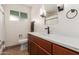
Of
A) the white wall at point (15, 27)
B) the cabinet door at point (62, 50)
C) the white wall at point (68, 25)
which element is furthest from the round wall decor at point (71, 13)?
the white wall at point (15, 27)

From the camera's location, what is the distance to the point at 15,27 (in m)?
2.88

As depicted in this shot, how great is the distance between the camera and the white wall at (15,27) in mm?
2773

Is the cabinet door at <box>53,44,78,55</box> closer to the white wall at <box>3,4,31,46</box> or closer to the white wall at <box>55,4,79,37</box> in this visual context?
the white wall at <box>55,4,79,37</box>

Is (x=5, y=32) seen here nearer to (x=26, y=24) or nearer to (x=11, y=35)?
(x=11, y=35)

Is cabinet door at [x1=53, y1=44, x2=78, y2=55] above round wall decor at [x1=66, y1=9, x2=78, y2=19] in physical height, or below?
below

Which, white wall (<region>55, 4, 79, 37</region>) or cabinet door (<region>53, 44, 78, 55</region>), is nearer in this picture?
cabinet door (<region>53, 44, 78, 55</region>)

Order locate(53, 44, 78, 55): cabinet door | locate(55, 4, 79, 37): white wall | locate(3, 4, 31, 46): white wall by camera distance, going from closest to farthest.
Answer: locate(53, 44, 78, 55): cabinet door
locate(55, 4, 79, 37): white wall
locate(3, 4, 31, 46): white wall

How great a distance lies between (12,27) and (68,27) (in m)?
1.96

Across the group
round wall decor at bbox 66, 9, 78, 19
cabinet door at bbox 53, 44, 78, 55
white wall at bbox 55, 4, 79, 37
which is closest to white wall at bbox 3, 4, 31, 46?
white wall at bbox 55, 4, 79, 37

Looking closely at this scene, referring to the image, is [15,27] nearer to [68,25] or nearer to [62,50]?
[68,25]

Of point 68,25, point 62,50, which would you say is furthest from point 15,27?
point 62,50

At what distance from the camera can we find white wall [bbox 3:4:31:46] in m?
2.77

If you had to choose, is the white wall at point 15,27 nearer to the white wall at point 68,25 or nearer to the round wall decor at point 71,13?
the white wall at point 68,25
